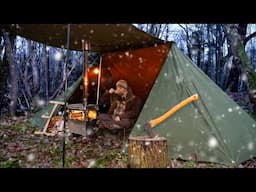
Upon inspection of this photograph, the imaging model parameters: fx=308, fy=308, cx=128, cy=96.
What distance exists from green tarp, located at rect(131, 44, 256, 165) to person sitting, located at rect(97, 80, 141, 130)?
810mm

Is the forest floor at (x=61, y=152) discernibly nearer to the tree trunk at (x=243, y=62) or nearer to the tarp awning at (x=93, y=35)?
the tarp awning at (x=93, y=35)

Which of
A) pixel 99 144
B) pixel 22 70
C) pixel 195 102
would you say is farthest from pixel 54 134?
pixel 22 70

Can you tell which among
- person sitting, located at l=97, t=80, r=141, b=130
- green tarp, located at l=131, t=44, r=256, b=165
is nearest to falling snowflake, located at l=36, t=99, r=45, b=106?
person sitting, located at l=97, t=80, r=141, b=130

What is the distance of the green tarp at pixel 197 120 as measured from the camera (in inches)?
140

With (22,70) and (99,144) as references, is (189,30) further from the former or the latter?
(99,144)

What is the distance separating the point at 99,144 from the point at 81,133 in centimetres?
33

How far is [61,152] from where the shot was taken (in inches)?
152

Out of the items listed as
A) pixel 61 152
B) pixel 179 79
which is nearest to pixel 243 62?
pixel 179 79

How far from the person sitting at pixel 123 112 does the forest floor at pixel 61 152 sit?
235 millimetres

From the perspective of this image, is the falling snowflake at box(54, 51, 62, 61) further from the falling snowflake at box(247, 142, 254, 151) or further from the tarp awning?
the falling snowflake at box(247, 142, 254, 151)

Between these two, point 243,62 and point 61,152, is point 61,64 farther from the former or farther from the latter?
point 61,152

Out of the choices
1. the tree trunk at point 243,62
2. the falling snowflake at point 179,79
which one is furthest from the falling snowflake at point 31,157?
the tree trunk at point 243,62

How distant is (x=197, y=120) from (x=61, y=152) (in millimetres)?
1725
